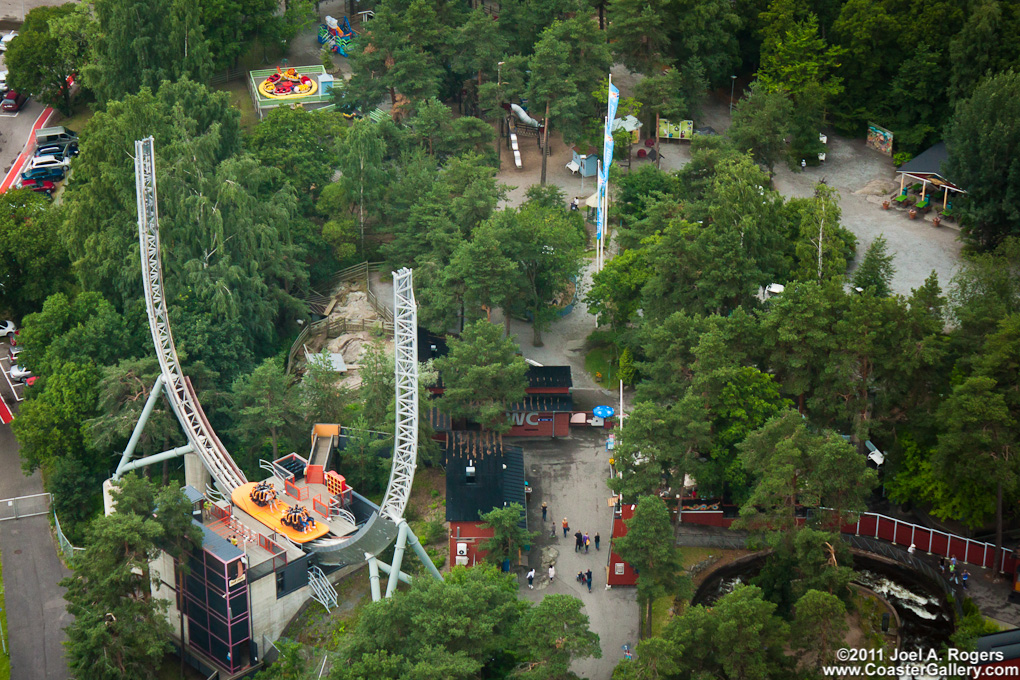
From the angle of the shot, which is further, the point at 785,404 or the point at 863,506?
the point at 785,404

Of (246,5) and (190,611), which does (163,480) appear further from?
(246,5)

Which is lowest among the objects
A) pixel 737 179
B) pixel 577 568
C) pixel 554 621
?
pixel 577 568

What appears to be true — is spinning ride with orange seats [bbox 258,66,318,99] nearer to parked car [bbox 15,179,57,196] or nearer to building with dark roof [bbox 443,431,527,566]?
parked car [bbox 15,179,57,196]

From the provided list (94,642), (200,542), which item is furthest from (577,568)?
(94,642)

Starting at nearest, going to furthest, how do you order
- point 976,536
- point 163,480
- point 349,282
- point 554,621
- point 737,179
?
point 554,621 < point 976,536 < point 163,480 < point 737,179 < point 349,282

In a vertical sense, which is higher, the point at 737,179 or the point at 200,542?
the point at 737,179

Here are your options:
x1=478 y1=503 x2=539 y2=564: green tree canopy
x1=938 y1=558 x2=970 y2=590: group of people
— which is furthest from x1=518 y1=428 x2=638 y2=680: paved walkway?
x1=938 y1=558 x2=970 y2=590: group of people
